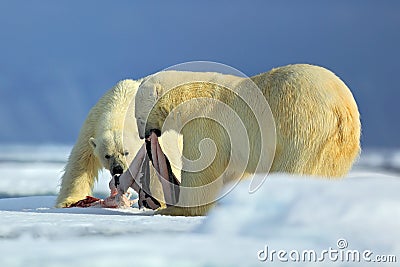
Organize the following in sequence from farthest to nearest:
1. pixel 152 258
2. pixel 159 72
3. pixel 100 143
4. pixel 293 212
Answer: pixel 100 143 < pixel 159 72 < pixel 293 212 < pixel 152 258

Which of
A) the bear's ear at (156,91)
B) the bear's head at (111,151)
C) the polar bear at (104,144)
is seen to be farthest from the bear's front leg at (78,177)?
the bear's ear at (156,91)

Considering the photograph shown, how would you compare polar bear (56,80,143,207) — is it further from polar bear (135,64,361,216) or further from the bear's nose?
polar bear (135,64,361,216)

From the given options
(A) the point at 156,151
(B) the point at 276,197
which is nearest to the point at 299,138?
(A) the point at 156,151

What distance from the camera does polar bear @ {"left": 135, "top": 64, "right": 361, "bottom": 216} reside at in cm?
419

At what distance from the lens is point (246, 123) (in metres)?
4.42

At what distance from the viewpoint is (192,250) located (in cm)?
216

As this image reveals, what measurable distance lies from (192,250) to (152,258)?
141 mm

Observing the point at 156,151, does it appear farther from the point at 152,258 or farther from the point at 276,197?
the point at 152,258
